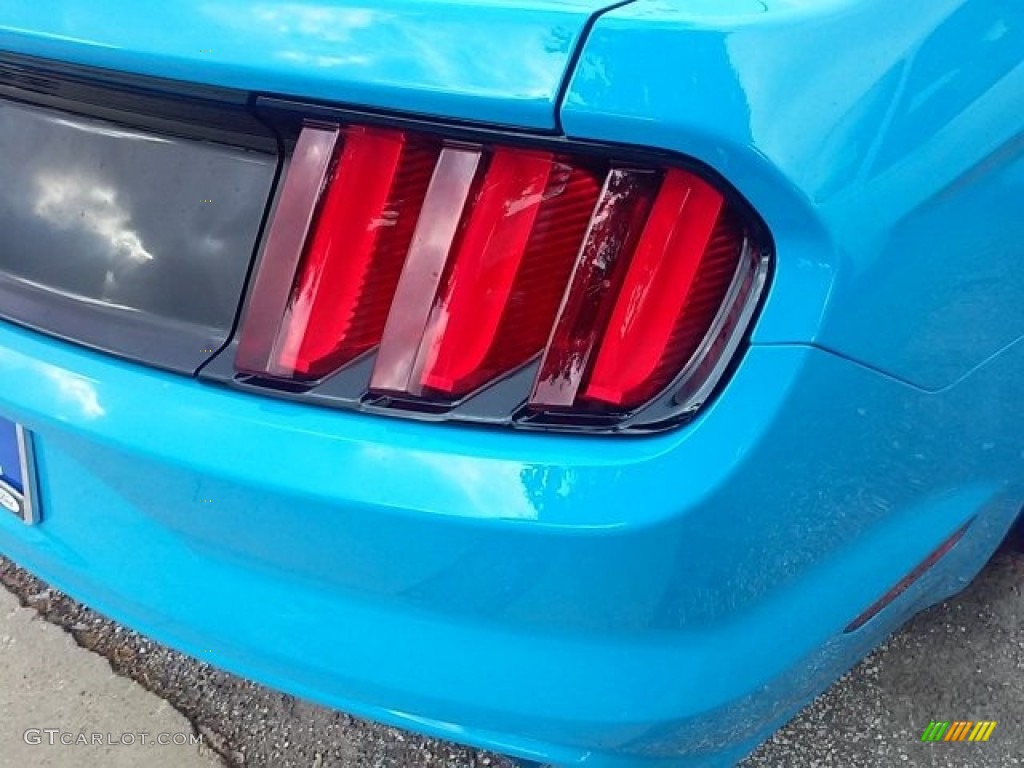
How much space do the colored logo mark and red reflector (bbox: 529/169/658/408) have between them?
4.25 feet

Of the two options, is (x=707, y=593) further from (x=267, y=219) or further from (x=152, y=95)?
(x=152, y=95)

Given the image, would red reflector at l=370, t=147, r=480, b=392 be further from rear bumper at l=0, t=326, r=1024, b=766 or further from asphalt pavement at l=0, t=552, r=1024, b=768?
asphalt pavement at l=0, t=552, r=1024, b=768

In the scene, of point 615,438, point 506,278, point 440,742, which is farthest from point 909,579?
point 440,742

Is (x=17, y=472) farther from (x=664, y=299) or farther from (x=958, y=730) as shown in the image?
(x=958, y=730)

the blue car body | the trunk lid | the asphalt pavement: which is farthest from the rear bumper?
the asphalt pavement

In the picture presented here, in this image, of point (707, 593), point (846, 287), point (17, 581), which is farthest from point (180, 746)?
point (846, 287)

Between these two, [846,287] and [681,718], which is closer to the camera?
[846,287]

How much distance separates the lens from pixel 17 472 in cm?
138

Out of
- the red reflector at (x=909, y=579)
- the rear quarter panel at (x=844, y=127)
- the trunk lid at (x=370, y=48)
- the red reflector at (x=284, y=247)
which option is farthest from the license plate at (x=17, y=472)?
the red reflector at (x=909, y=579)

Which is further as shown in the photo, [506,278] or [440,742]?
[440,742]

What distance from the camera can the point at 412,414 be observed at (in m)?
1.05

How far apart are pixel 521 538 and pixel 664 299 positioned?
28cm

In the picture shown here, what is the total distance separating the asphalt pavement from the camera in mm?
1864

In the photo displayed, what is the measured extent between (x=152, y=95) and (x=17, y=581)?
5.24ft
